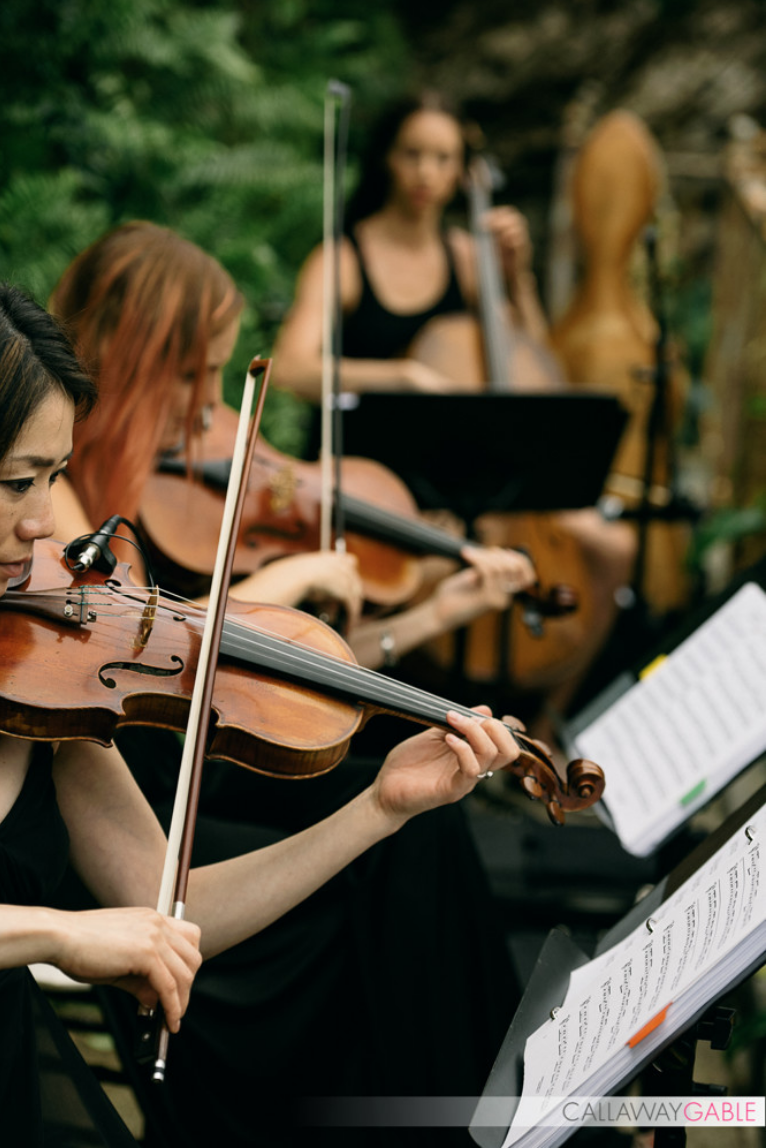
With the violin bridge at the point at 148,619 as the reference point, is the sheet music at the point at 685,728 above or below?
below

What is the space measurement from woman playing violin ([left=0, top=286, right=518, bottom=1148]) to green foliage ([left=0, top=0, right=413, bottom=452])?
4.87ft

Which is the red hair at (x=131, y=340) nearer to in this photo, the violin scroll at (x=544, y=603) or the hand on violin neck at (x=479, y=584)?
the hand on violin neck at (x=479, y=584)

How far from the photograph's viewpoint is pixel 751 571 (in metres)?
1.50

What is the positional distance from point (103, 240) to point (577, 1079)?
127 cm

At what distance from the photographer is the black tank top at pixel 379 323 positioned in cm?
306

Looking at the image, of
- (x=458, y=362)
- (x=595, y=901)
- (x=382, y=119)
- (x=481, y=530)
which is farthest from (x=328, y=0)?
(x=595, y=901)

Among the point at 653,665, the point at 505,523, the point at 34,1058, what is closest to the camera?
the point at 34,1058

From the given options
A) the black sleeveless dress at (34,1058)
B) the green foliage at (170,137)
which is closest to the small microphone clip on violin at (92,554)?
the black sleeveless dress at (34,1058)

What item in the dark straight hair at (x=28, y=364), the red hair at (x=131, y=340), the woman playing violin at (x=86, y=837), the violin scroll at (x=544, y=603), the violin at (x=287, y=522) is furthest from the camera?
the violin scroll at (x=544, y=603)

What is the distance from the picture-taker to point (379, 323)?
10.1 ft

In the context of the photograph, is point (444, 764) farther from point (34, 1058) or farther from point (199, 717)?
point (34, 1058)

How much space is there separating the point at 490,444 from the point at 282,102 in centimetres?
215

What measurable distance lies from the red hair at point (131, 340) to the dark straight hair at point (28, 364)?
0.42 m

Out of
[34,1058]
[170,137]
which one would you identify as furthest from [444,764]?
[170,137]
